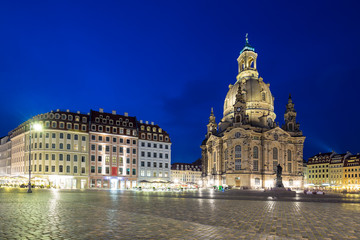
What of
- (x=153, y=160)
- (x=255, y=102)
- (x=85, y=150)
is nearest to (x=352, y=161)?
(x=255, y=102)

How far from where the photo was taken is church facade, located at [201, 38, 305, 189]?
3986 inches

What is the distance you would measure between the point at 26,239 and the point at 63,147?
79.0 metres

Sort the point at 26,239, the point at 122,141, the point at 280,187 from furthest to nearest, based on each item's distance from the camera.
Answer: the point at 122,141, the point at 280,187, the point at 26,239

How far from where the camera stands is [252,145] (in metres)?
103

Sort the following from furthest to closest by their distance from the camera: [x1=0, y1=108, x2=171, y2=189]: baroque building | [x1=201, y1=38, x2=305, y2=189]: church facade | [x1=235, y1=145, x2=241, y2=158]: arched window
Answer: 1. [x1=235, y1=145, x2=241, y2=158]: arched window
2. [x1=201, y1=38, x2=305, y2=189]: church facade
3. [x1=0, y1=108, x2=171, y2=189]: baroque building

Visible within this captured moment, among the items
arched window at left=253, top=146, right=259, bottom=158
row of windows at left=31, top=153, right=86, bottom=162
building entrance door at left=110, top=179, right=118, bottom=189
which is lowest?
building entrance door at left=110, top=179, right=118, bottom=189

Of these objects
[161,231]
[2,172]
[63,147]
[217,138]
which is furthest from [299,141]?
[161,231]

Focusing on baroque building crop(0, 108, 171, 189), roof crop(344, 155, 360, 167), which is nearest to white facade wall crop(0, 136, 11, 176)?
baroque building crop(0, 108, 171, 189)

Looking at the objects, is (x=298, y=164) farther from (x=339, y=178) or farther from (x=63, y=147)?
(x=63, y=147)

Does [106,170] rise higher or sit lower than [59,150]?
lower

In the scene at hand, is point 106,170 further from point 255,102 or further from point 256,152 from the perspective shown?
point 255,102

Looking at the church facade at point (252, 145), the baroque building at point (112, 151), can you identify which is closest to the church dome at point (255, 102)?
the church facade at point (252, 145)

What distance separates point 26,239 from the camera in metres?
9.72

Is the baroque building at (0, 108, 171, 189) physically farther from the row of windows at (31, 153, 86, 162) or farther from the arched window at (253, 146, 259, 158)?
the arched window at (253, 146, 259, 158)
